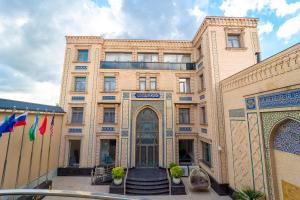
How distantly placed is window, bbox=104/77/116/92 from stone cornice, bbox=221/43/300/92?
11.1 metres

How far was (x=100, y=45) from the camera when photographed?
16.7 m

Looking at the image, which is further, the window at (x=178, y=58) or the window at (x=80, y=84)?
the window at (x=178, y=58)

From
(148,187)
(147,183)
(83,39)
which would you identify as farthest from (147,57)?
(148,187)

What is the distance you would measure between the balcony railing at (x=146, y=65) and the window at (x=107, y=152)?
775cm

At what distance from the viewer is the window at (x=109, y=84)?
16484mm

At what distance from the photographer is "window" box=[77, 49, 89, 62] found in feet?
55.1

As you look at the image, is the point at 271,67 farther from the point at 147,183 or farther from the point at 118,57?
the point at 118,57

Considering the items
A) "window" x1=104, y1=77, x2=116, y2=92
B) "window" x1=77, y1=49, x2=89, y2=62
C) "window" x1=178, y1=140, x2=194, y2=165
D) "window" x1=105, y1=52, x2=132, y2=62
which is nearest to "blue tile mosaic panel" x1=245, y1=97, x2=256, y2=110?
"window" x1=178, y1=140, x2=194, y2=165

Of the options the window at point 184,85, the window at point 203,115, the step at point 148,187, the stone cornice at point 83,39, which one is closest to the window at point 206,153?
the window at point 203,115

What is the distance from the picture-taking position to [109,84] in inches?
652

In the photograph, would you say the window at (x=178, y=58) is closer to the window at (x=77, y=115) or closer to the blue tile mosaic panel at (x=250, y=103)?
the blue tile mosaic panel at (x=250, y=103)

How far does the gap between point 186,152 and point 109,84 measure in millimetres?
10528

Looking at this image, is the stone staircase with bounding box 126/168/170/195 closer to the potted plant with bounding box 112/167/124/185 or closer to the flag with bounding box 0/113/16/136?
the potted plant with bounding box 112/167/124/185

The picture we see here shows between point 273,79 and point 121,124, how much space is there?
39.3 ft
